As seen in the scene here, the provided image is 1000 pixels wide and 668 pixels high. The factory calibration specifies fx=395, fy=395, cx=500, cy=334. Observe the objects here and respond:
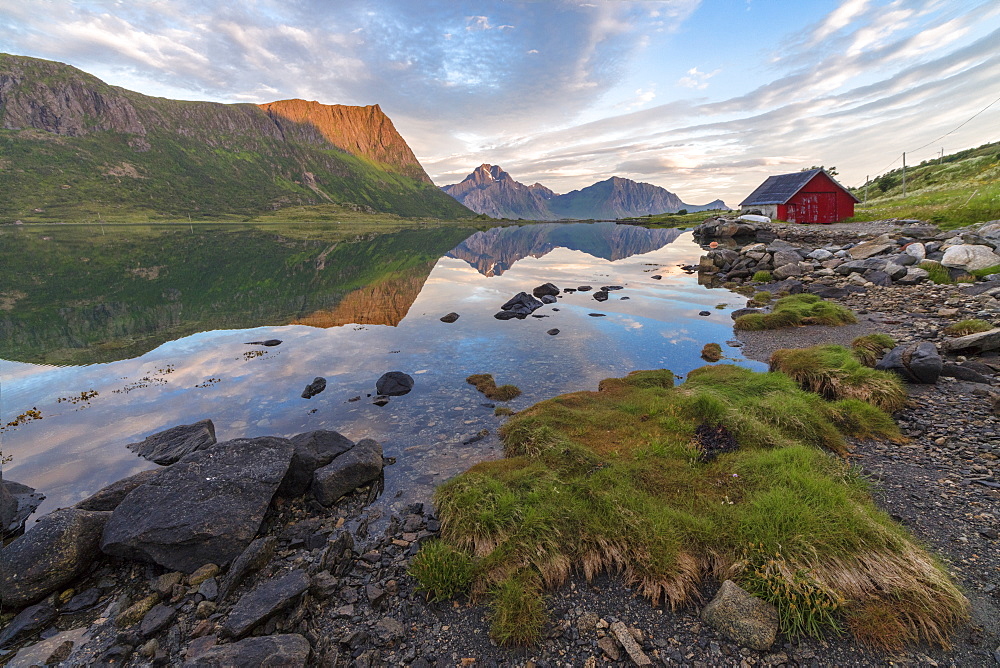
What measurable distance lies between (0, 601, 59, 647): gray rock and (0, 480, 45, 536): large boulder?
362 centimetres

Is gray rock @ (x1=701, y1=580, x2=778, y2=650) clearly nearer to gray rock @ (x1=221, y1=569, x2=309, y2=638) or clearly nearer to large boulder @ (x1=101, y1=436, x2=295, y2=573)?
gray rock @ (x1=221, y1=569, x2=309, y2=638)

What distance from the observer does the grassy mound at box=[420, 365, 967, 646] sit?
6387 mm

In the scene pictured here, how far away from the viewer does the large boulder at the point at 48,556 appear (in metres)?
7.26

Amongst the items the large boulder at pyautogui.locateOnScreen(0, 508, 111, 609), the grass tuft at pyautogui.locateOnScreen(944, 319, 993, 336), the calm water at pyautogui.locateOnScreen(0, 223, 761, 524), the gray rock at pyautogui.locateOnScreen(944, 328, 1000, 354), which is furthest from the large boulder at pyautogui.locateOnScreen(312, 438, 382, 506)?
the grass tuft at pyautogui.locateOnScreen(944, 319, 993, 336)

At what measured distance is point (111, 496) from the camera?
9961 millimetres

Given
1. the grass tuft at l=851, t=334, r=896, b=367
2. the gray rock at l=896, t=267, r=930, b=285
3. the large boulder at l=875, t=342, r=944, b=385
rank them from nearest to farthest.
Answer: the large boulder at l=875, t=342, r=944, b=385 → the grass tuft at l=851, t=334, r=896, b=367 → the gray rock at l=896, t=267, r=930, b=285

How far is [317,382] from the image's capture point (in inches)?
688

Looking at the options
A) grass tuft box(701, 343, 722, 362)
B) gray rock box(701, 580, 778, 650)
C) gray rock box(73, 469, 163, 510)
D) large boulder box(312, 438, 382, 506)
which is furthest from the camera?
grass tuft box(701, 343, 722, 362)

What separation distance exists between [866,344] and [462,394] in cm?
1804

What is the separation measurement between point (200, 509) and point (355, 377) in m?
10.2

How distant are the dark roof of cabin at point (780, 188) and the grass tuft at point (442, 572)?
309ft

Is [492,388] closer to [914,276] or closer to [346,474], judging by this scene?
[346,474]

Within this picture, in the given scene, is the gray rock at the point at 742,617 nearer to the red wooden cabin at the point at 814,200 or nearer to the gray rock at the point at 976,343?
the gray rock at the point at 976,343

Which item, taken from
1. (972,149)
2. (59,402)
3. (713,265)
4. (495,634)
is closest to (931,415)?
(495,634)
